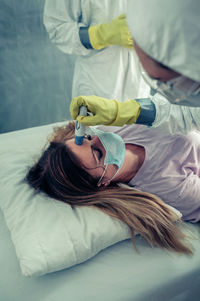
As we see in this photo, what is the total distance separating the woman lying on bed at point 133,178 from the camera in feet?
3.56

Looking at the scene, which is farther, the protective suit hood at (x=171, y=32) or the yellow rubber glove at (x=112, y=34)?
the yellow rubber glove at (x=112, y=34)

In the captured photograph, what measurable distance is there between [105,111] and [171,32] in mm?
554

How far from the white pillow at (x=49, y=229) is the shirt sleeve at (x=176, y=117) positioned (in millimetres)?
455

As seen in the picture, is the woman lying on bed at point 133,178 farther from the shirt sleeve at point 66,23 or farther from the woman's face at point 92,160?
the shirt sleeve at point 66,23

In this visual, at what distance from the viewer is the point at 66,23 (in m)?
1.35

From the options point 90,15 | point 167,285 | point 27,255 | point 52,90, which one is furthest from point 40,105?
point 167,285

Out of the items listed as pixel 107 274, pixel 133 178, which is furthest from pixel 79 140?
pixel 107 274

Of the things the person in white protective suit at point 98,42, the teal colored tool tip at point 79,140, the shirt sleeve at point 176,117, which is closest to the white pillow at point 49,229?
the teal colored tool tip at point 79,140

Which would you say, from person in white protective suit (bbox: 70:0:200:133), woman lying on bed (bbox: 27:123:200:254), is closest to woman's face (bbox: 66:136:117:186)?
woman lying on bed (bbox: 27:123:200:254)

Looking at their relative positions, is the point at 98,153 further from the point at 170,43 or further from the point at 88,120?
the point at 170,43

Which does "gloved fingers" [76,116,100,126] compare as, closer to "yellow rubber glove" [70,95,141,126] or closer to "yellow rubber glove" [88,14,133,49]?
"yellow rubber glove" [70,95,141,126]

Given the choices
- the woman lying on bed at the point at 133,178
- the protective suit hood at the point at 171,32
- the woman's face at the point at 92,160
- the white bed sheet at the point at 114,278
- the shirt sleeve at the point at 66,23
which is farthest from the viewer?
the shirt sleeve at the point at 66,23

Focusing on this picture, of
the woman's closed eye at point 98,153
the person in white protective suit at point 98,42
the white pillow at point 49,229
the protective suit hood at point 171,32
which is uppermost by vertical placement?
the protective suit hood at point 171,32

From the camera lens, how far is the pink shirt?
1.15m
